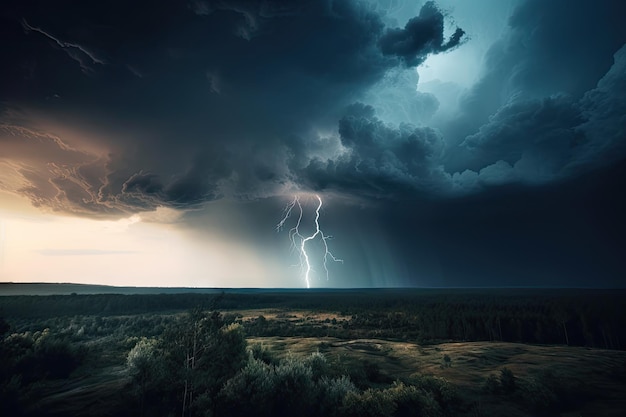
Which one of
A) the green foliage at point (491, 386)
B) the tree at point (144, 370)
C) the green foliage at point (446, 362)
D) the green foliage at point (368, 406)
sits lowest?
the green foliage at point (446, 362)

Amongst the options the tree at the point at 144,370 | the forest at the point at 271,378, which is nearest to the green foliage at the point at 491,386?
the forest at the point at 271,378

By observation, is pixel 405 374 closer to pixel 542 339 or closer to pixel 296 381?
pixel 296 381

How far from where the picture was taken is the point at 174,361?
59.6 ft

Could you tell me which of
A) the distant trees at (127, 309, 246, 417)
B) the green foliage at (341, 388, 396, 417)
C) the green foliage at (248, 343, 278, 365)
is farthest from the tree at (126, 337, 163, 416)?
the green foliage at (341, 388, 396, 417)

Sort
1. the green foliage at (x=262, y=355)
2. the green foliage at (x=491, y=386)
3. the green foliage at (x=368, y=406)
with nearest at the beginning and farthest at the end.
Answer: the green foliage at (x=368, y=406)
the green foliage at (x=491, y=386)
the green foliage at (x=262, y=355)

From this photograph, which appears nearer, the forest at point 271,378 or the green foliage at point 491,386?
the forest at point 271,378

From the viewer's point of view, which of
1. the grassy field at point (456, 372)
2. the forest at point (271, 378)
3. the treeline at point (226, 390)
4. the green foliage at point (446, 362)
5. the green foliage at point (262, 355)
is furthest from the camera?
the green foliage at point (446, 362)

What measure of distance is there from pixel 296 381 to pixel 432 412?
888cm

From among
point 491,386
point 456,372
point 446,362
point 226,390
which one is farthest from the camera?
point 446,362

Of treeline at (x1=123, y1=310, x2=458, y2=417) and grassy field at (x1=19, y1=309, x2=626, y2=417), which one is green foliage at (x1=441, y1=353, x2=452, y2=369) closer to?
grassy field at (x1=19, y1=309, x2=626, y2=417)

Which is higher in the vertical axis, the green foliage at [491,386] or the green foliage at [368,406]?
the green foliage at [368,406]

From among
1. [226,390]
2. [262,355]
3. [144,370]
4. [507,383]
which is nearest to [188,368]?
[226,390]

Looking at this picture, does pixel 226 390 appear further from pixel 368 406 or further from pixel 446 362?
pixel 446 362

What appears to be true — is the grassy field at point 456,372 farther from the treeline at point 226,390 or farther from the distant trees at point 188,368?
the treeline at point 226,390
